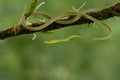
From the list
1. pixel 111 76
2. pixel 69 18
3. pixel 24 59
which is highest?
pixel 69 18

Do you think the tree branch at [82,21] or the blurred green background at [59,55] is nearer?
the tree branch at [82,21]

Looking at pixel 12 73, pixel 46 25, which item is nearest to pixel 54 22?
pixel 46 25

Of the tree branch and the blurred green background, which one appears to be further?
the blurred green background

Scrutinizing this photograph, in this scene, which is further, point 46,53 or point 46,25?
point 46,53

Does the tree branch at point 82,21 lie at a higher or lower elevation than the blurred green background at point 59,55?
higher

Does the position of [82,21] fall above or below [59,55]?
above

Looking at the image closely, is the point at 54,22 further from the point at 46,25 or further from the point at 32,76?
the point at 32,76

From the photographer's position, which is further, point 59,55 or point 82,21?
point 59,55

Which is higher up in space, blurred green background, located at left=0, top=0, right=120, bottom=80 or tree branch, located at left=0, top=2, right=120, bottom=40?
tree branch, located at left=0, top=2, right=120, bottom=40
